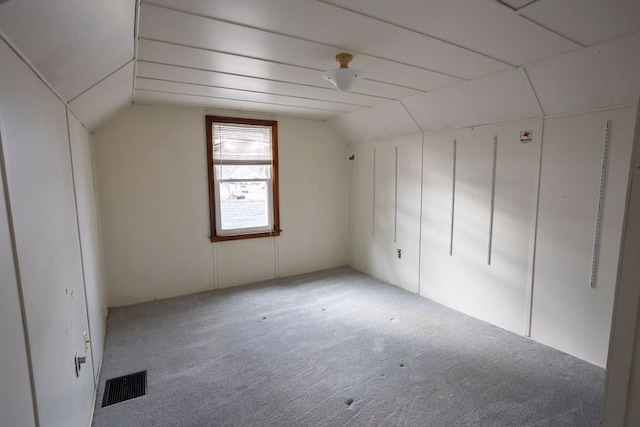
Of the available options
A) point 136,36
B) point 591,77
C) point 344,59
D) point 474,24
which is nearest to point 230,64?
point 136,36

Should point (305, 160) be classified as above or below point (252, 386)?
above

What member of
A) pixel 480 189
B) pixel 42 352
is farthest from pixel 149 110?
pixel 480 189

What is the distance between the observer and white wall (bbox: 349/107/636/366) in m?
2.34

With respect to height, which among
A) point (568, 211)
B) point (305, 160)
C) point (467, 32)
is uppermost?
point (467, 32)

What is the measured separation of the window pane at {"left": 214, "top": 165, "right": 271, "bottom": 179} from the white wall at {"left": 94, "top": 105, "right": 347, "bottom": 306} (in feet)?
0.60

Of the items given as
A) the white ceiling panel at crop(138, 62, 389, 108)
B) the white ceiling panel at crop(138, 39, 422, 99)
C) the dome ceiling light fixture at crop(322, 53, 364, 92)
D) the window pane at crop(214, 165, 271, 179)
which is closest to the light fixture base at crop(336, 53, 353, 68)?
the dome ceiling light fixture at crop(322, 53, 364, 92)

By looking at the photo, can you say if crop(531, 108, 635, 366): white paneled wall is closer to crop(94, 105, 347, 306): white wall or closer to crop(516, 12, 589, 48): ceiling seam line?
crop(516, 12, 589, 48): ceiling seam line

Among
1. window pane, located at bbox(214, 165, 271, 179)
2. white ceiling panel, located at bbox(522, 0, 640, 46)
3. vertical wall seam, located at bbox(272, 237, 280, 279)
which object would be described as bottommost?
vertical wall seam, located at bbox(272, 237, 280, 279)

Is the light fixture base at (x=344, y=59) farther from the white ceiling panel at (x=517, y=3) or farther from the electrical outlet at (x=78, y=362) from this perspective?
the electrical outlet at (x=78, y=362)

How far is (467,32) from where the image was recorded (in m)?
1.76

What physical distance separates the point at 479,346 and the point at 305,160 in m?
2.99

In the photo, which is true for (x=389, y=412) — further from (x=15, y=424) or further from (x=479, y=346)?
(x=15, y=424)

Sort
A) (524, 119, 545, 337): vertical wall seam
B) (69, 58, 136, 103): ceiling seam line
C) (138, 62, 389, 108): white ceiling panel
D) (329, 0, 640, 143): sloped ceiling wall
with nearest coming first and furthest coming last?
(329, 0, 640, 143): sloped ceiling wall → (69, 58, 136, 103): ceiling seam line → (138, 62, 389, 108): white ceiling panel → (524, 119, 545, 337): vertical wall seam

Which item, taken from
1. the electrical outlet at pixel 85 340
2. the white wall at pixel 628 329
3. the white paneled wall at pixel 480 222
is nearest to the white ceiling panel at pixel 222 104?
the white paneled wall at pixel 480 222
